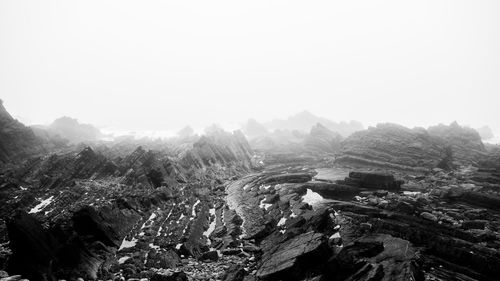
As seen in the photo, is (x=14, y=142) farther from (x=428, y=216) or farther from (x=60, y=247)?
(x=428, y=216)

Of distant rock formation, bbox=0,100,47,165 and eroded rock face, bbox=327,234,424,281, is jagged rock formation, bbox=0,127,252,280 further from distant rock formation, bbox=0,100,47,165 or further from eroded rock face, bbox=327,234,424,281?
eroded rock face, bbox=327,234,424,281

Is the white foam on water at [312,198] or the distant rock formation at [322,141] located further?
the distant rock formation at [322,141]

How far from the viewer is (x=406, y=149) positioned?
8438 cm

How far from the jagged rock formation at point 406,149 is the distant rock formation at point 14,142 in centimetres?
9403

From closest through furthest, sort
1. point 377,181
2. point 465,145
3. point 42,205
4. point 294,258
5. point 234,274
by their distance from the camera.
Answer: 1. point 294,258
2. point 234,274
3. point 42,205
4. point 377,181
5. point 465,145

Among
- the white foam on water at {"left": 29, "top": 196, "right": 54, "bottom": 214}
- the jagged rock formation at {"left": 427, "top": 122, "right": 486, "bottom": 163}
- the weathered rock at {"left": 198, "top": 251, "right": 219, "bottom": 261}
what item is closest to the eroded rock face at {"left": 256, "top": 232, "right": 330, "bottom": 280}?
the weathered rock at {"left": 198, "top": 251, "right": 219, "bottom": 261}

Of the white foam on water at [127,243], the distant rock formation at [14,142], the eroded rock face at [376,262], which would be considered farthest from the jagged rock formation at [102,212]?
the eroded rock face at [376,262]

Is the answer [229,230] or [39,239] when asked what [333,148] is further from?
[39,239]

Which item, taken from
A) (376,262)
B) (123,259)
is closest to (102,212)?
(123,259)

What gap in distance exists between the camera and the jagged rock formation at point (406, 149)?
3071 inches

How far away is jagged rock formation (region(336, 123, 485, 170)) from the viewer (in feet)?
256

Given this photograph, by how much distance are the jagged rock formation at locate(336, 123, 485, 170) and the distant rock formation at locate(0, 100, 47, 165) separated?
94.0 metres

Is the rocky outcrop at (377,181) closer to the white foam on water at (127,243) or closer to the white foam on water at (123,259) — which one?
the white foam on water at (127,243)

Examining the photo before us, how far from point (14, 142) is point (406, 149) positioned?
4499 inches
